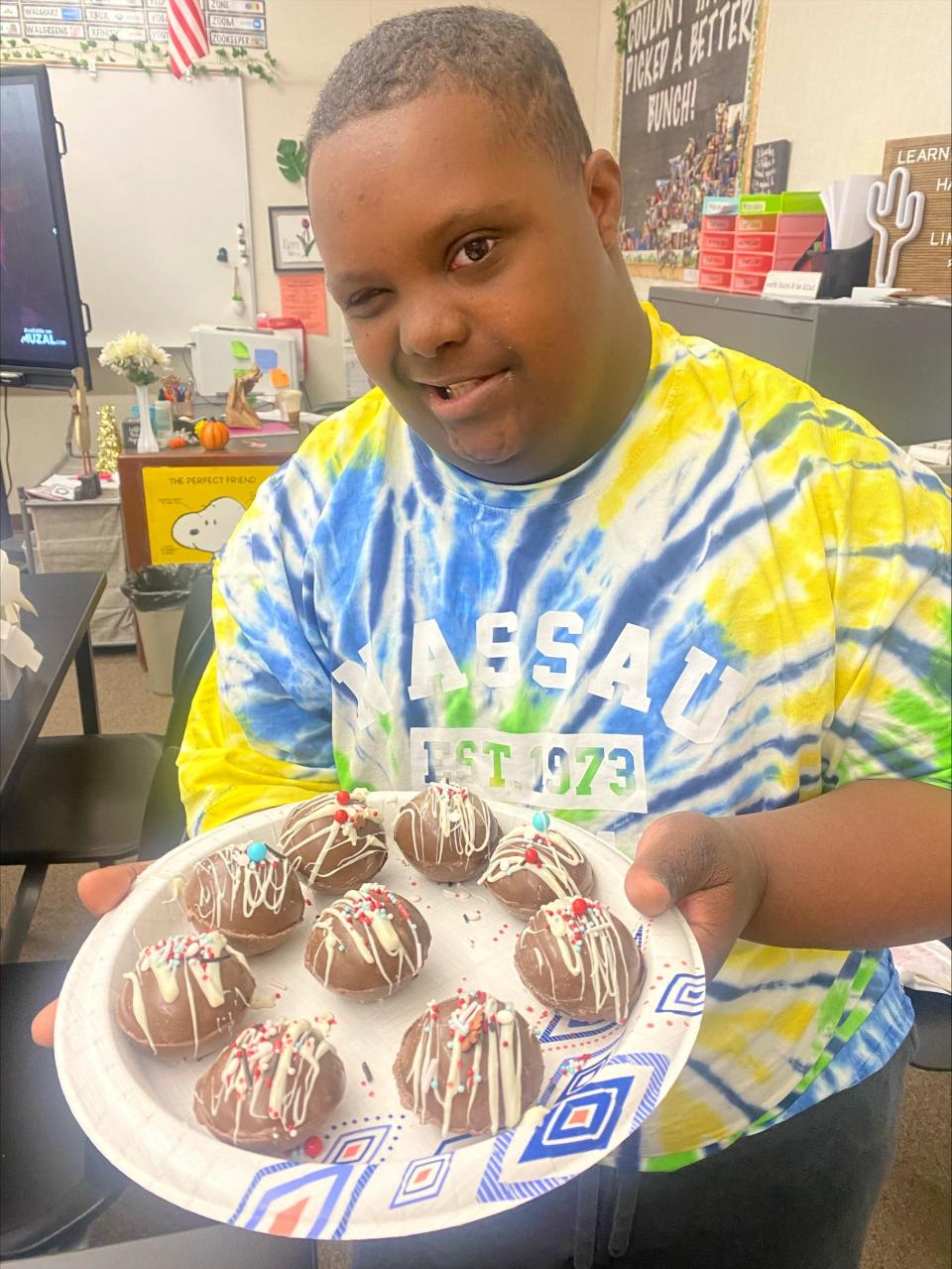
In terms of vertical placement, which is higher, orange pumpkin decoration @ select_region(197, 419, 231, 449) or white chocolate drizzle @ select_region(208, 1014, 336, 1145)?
orange pumpkin decoration @ select_region(197, 419, 231, 449)

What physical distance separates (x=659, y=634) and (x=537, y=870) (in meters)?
0.25

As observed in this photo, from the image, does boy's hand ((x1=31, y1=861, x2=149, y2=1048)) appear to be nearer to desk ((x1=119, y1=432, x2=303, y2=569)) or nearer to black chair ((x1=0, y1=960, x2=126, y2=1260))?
black chair ((x1=0, y1=960, x2=126, y2=1260))

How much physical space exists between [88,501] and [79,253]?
5.20 feet

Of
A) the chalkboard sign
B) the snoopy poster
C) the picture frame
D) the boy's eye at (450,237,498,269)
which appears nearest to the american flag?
the picture frame

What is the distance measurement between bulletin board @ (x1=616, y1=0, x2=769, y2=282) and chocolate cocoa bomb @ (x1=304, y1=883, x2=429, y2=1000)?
207cm

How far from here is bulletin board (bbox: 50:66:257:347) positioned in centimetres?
410

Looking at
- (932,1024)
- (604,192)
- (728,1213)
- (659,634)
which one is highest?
(604,192)

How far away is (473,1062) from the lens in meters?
0.70

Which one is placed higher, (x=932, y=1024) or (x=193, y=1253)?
(x=193, y=1253)

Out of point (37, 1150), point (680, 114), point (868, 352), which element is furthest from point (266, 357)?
point (37, 1150)

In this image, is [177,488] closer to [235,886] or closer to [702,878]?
[235,886]

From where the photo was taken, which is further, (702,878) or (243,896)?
(243,896)

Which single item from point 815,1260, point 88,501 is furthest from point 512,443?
point 88,501

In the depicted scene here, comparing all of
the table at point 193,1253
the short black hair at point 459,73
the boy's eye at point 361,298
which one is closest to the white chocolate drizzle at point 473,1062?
the table at point 193,1253
